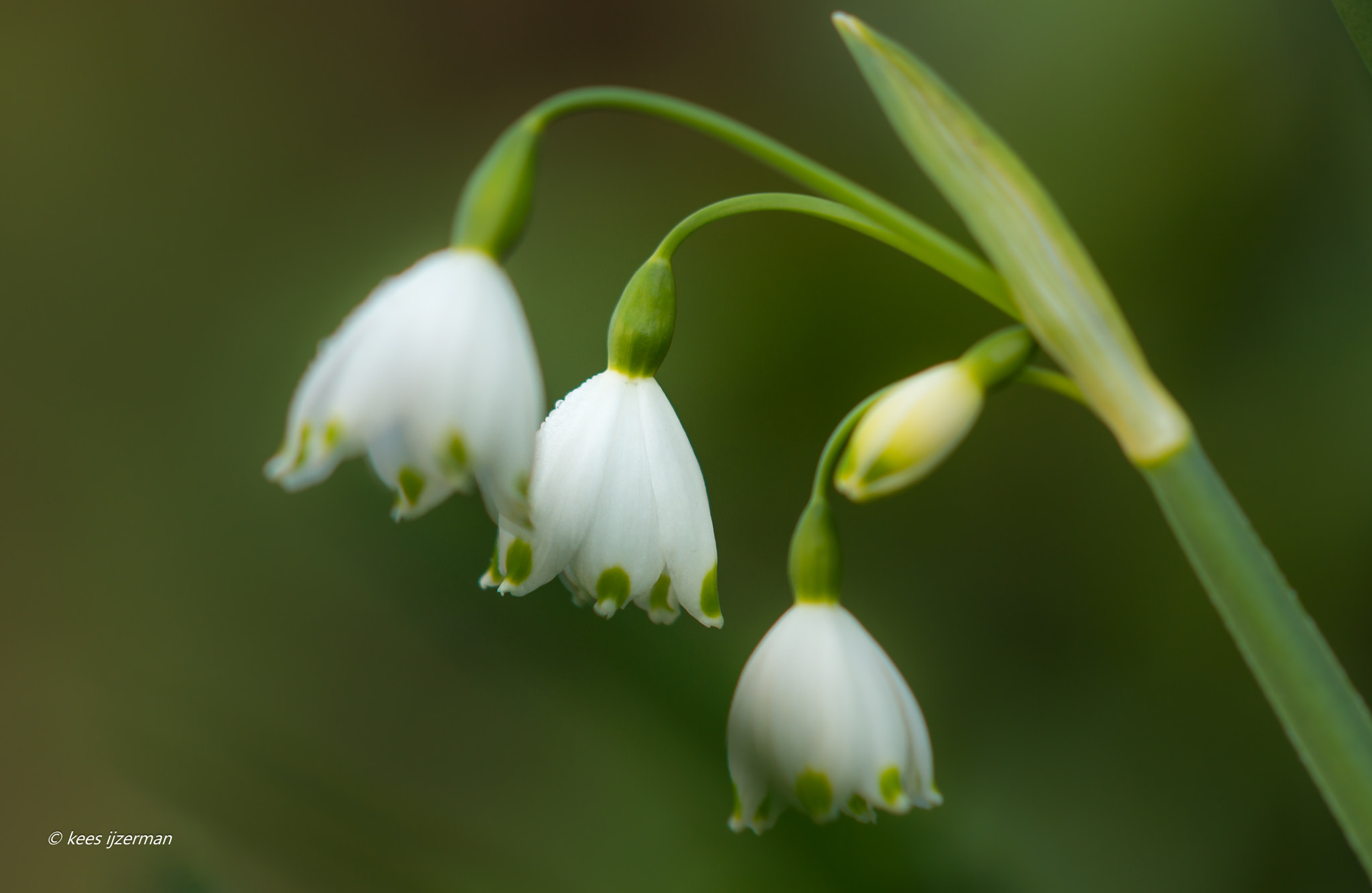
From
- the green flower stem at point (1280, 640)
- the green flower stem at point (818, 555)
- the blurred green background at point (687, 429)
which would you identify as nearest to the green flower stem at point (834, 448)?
the green flower stem at point (818, 555)

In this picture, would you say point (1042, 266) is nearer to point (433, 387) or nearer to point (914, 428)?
point (914, 428)

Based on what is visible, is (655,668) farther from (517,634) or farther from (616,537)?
(616,537)

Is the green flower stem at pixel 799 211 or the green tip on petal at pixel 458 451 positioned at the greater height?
the green flower stem at pixel 799 211

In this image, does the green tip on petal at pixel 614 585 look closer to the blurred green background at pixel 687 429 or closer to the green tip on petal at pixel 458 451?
the green tip on petal at pixel 458 451

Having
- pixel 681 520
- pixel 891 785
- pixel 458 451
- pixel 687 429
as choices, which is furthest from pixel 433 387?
pixel 687 429

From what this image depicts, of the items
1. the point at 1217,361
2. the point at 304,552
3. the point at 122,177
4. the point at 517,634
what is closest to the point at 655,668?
the point at 517,634

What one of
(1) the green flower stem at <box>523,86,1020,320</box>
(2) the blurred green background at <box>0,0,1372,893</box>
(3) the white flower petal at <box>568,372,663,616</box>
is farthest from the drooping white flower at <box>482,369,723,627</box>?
(2) the blurred green background at <box>0,0,1372,893</box>

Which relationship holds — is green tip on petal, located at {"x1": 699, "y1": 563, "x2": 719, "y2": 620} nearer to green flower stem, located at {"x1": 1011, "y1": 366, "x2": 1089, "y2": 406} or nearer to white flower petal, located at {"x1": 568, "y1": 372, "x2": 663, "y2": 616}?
white flower petal, located at {"x1": 568, "y1": 372, "x2": 663, "y2": 616}

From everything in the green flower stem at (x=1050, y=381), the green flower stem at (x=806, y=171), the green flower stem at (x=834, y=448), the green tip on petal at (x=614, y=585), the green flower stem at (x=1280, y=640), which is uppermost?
the green flower stem at (x=806, y=171)
